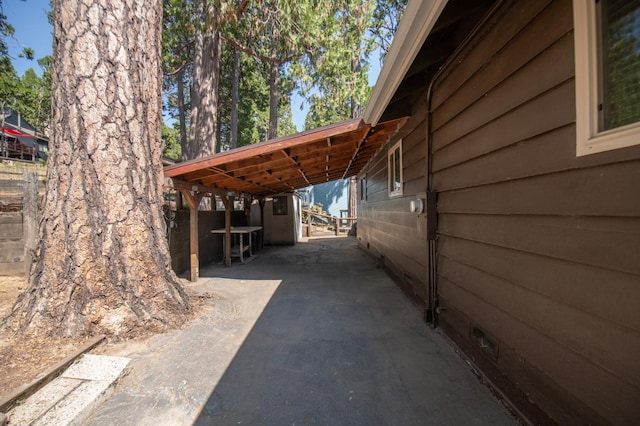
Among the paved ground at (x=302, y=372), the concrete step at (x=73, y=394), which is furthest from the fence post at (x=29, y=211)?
the concrete step at (x=73, y=394)

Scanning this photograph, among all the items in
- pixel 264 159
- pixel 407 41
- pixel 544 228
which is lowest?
pixel 544 228

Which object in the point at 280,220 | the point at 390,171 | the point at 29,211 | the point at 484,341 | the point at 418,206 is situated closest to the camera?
the point at 484,341

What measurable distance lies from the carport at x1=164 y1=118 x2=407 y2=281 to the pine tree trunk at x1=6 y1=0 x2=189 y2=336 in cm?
147

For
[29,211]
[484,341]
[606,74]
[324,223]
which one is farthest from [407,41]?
[324,223]

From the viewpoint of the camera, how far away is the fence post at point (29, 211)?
448cm

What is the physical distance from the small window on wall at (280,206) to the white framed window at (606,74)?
395 inches

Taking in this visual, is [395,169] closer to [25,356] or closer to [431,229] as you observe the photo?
[431,229]

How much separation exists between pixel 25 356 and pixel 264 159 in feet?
12.2

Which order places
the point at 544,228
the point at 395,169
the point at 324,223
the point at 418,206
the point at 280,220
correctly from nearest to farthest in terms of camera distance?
the point at 544,228, the point at 418,206, the point at 395,169, the point at 280,220, the point at 324,223

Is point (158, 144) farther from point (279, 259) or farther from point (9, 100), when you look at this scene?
point (9, 100)

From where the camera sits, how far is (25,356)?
223 cm

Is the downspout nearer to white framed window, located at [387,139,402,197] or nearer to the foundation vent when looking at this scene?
the foundation vent

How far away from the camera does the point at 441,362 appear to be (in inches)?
93.0

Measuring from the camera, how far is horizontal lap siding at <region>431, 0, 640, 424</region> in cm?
115
